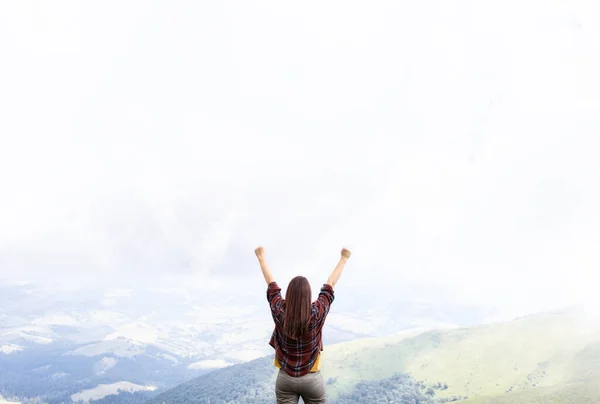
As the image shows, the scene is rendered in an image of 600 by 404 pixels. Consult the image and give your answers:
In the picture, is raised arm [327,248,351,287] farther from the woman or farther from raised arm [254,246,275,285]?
raised arm [254,246,275,285]

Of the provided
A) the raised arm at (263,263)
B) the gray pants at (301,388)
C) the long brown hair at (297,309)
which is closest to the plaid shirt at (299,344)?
the gray pants at (301,388)

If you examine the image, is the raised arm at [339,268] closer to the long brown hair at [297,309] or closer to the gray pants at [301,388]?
the long brown hair at [297,309]

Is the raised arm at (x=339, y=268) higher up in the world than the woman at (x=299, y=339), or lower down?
higher up

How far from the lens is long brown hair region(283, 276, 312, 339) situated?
9.62m

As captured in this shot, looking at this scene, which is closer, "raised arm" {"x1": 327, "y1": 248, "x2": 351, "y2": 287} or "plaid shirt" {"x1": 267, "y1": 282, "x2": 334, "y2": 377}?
"plaid shirt" {"x1": 267, "y1": 282, "x2": 334, "y2": 377}

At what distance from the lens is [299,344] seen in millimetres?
10047

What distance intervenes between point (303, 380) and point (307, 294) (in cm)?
191

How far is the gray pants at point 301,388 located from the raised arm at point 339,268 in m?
1.95

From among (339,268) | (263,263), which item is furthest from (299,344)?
(263,263)

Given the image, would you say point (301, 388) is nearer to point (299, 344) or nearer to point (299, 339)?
point (299, 344)

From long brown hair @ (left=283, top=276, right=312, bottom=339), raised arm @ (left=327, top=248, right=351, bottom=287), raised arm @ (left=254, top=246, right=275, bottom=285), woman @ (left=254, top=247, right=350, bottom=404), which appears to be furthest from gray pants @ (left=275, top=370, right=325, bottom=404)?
raised arm @ (left=254, top=246, right=275, bottom=285)

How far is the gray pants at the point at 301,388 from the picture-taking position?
1023 cm

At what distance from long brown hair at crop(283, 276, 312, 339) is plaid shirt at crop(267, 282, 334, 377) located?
25 cm

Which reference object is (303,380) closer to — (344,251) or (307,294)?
(307,294)
